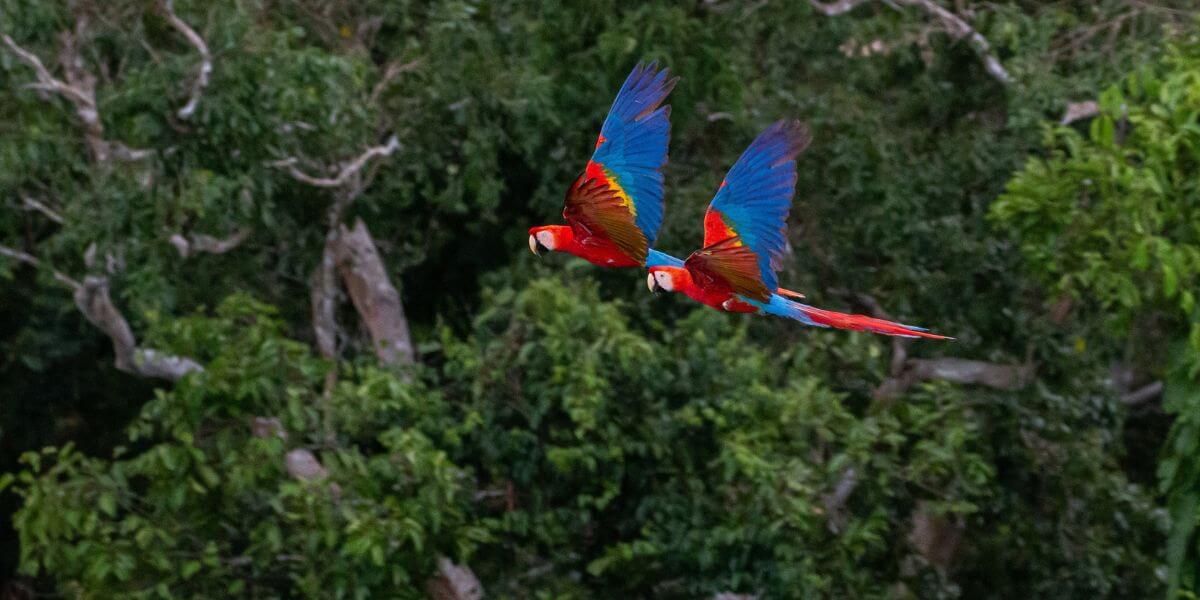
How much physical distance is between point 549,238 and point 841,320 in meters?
0.49

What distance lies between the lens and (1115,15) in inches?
301

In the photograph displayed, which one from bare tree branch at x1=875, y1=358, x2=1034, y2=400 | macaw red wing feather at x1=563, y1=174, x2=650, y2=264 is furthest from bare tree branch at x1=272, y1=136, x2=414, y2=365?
Answer: macaw red wing feather at x1=563, y1=174, x2=650, y2=264

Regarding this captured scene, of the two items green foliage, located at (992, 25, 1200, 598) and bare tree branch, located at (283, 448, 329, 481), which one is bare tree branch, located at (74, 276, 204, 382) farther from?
green foliage, located at (992, 25, 1200, 598)

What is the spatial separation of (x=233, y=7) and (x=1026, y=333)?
4.09 meters

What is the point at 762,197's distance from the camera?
2434 millimetres

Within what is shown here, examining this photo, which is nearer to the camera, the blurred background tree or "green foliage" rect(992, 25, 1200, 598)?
"green foliage" rect(992, 25, 1200, 598)

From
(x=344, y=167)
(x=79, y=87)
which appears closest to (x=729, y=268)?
(x=344, y=167)

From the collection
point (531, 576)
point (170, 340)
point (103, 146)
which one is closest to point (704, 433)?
point (531, 576)

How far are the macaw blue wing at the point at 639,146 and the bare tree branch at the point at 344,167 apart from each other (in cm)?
429

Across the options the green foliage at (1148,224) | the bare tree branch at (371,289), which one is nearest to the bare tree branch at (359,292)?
the bare tree branch at (371,289)

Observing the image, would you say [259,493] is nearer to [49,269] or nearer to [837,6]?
[49,269]

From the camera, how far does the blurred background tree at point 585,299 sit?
6023 mm

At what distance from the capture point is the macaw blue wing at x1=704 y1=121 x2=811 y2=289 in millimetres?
2398

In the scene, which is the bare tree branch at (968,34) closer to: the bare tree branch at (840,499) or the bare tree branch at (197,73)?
the bare tree branch at (840,499)
